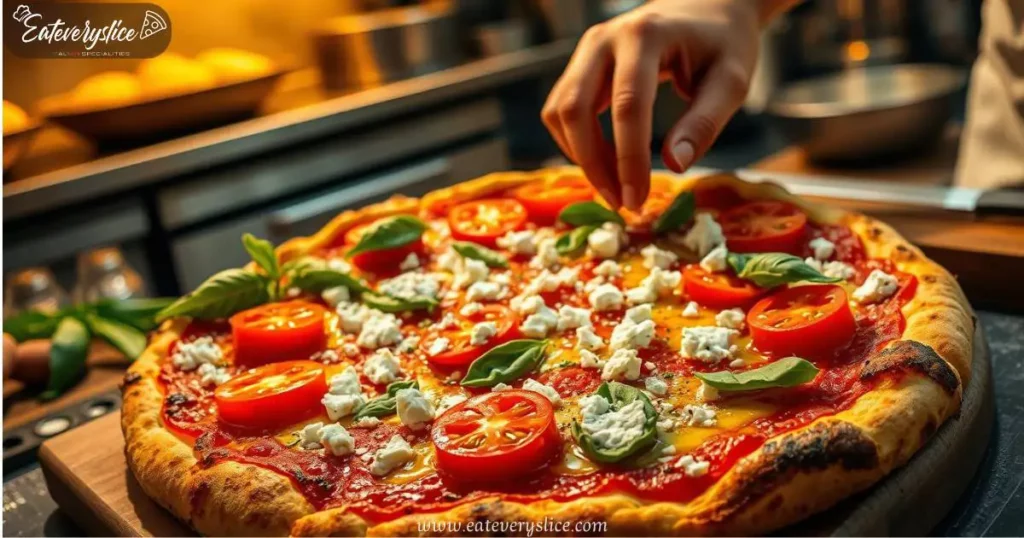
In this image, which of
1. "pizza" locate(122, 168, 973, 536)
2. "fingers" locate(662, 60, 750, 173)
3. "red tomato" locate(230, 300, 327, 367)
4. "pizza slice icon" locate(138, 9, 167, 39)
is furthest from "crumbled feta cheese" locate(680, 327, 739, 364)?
"pizza slice icon" locate(138, 9, 167, 39)

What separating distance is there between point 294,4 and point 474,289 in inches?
117

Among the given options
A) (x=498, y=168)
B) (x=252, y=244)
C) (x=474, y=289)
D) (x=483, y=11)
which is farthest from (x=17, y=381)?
(x=483, y=11)

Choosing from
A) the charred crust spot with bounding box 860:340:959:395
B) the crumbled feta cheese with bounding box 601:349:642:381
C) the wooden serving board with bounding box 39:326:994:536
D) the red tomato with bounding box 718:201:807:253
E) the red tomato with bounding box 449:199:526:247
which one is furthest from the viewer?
the red tomato with bounding box 449:199:526:247

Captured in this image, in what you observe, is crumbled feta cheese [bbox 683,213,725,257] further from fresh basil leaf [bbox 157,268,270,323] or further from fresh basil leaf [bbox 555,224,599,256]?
fresh basil leaf [bbox 157,268,270,323]

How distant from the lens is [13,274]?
2752 mm

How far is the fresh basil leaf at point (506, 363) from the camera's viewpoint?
1352 mm

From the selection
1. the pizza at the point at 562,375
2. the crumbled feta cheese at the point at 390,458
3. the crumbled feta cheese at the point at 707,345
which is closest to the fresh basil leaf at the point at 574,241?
the pizza at the point at 562,375

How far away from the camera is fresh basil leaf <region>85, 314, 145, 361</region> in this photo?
1829 millimetres

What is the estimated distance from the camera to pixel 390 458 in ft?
3.87

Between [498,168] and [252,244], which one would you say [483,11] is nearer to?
[498,168]

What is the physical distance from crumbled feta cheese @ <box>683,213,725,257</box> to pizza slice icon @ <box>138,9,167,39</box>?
0.98 m

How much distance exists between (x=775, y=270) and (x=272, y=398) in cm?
78

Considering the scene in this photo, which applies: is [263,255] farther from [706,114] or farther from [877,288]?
[877,288]

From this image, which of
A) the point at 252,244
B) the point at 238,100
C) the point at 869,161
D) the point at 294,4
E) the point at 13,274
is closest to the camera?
the point at 252,244
